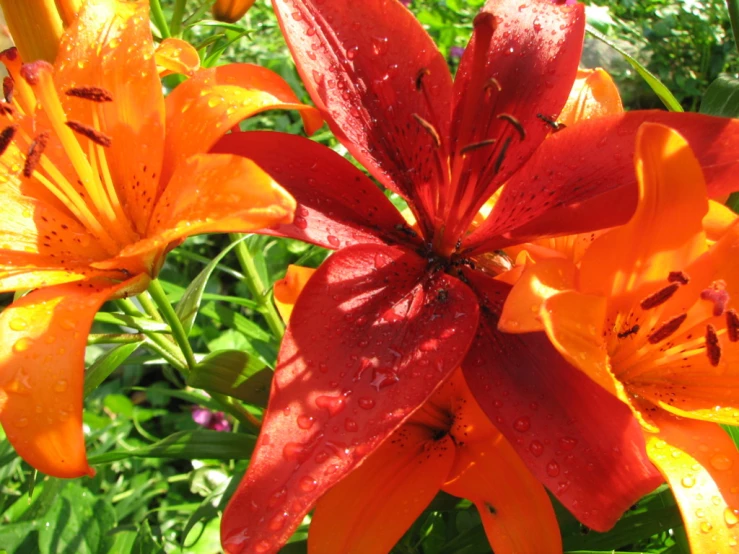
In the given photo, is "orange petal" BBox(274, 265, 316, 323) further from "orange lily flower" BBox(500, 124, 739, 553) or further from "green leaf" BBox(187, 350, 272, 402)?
"orange lily flower" BBox(500, 124, 739, 553)

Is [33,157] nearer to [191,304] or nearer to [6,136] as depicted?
[6,136]

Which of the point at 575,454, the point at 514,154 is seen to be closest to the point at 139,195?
the point at 514,154

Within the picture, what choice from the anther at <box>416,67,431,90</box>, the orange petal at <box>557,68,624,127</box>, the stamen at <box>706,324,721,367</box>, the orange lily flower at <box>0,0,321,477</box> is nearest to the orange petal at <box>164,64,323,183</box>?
the orange lily flower at <box>0,0,321,477</box>

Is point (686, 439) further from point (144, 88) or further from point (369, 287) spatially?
point (144, 88)

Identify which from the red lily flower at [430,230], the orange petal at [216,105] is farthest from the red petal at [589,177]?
the orange petal at [216,105]

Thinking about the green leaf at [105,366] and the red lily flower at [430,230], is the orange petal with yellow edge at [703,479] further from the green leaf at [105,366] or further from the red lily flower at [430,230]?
the green leaf at [105,366]
